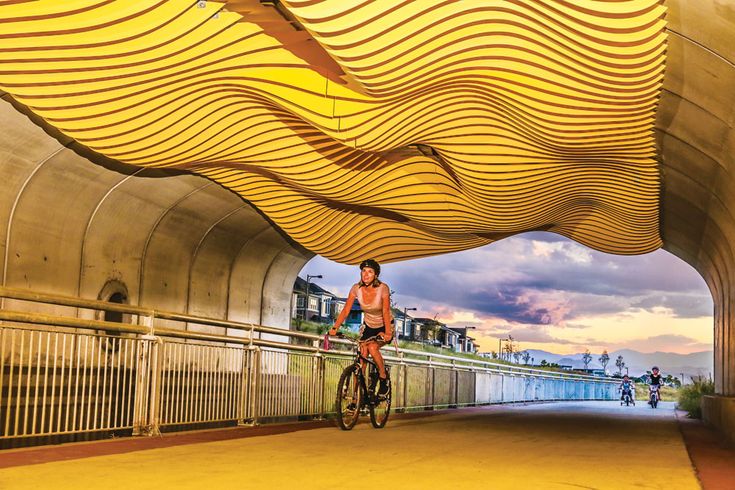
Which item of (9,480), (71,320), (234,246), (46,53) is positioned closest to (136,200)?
(234,246)

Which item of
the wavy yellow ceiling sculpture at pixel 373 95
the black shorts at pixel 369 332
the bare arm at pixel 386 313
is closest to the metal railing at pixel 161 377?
the black shorts at pixel 369 332

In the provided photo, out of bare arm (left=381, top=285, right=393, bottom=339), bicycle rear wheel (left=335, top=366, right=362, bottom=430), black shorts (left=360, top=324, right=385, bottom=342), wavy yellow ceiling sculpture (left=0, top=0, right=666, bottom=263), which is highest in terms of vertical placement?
wavy yellow ceiling sculpture (left=0, top=0, right=666, bottom=263)

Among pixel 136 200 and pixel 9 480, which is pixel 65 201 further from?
pixel 9 480

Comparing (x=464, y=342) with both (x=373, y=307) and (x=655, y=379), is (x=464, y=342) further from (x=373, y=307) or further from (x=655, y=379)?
(x=373, y=307)

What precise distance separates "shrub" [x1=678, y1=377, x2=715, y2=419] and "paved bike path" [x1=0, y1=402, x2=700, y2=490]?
10.9 m

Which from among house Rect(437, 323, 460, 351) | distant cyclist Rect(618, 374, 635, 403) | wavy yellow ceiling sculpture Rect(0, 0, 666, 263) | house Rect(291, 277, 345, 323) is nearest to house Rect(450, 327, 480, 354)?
house Rect(437, 323, 460, 351)

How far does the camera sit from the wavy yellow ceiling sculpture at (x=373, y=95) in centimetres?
884

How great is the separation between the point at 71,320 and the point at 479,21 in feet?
15.6

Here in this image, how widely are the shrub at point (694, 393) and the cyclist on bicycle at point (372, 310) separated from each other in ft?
38.6

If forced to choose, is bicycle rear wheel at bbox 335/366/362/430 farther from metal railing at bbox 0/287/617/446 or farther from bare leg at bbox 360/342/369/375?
metal railing at bbox 0/287/617/446

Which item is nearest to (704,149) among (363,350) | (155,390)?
(363,350)

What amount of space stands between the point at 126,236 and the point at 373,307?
6.29 m

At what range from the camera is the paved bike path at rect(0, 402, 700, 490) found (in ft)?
20.3

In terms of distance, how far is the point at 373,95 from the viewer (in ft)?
34.2
